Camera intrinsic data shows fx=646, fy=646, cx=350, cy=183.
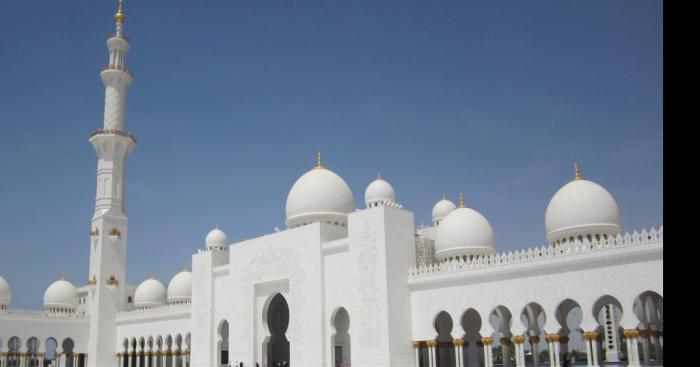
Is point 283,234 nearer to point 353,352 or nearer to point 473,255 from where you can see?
point 353,352

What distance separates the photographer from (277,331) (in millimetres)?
23859

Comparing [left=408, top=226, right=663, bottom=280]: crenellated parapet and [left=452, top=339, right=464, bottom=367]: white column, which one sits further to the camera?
[left=452, top=339, right=464, bottom=367]: white column

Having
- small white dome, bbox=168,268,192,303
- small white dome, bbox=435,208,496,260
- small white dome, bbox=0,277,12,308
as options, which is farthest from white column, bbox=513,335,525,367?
small white dome, bbox=0,277,12,308

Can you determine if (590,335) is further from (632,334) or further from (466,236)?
(466,236)

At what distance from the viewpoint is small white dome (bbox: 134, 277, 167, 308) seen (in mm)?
31141

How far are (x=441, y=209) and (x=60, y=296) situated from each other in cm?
1930

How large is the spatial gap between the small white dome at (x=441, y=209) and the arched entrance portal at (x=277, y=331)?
7.54 meters

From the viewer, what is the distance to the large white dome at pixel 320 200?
21.7 metres

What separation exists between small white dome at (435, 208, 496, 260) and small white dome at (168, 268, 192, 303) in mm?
14897

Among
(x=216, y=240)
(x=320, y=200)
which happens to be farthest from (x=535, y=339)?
(x=216, y=240)

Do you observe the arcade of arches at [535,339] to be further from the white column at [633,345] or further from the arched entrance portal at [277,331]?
the arched entrance portal at [277,331]

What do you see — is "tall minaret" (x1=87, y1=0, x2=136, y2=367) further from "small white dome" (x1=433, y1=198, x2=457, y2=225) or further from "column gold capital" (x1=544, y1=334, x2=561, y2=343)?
"column gold capital" (x1=544, y1=334, x2=561, y2=343)

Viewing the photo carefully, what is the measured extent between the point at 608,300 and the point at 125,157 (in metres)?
22.0

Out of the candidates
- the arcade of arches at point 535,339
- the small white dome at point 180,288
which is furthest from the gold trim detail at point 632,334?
the small white dome at point 180,288
